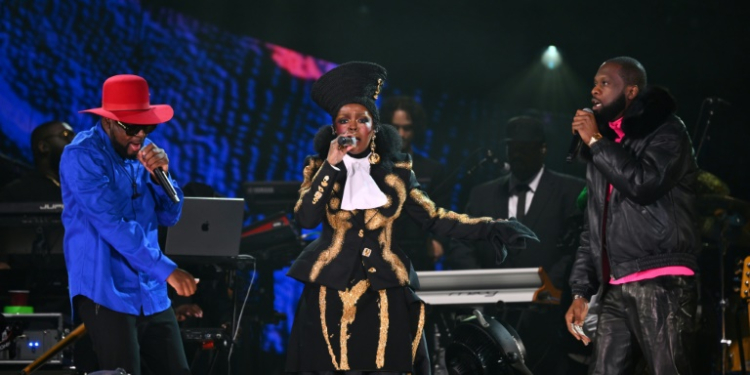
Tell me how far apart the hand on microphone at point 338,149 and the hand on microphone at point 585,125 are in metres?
1.06

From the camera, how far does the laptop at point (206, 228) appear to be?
6504 mm

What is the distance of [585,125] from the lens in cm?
460

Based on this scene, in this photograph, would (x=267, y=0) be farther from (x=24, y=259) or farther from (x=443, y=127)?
(x=24, y=259)

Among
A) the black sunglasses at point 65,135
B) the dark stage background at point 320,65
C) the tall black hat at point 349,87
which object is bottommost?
the tall black hat at point 349,87

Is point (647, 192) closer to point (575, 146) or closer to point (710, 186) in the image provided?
point (575, 146)

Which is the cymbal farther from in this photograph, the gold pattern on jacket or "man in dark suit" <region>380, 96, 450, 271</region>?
the gold pattern on jacket

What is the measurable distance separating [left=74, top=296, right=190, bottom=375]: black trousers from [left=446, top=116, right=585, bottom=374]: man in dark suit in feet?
10.5

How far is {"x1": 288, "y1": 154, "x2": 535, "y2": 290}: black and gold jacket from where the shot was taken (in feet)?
15.6

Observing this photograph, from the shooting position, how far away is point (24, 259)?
680cm

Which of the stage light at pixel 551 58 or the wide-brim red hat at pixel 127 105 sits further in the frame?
the stage light at pixel 551 58

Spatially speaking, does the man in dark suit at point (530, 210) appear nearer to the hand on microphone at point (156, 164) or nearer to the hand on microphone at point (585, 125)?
the hand on microphone at point (585, 125)

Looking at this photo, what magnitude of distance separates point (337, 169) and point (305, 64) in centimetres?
524

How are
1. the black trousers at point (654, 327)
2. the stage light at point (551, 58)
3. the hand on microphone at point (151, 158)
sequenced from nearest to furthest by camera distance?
the black trousers at point (654, 327), the hand on microphone at point (151, 158), the stage light at point (551, 58)

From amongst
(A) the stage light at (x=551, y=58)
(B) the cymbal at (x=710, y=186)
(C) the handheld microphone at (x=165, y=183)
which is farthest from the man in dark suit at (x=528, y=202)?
(C) the handheld microphone at (x=165, y=183)
